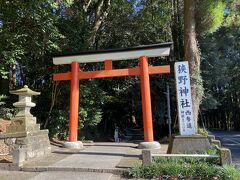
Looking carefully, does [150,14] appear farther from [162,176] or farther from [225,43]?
[162,176]

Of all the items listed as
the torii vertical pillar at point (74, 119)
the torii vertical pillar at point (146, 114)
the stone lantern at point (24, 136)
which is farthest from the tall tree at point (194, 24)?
the stone lantern at point (24, 136)

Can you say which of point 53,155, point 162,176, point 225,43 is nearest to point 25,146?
point 53,155

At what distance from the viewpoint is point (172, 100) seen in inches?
671

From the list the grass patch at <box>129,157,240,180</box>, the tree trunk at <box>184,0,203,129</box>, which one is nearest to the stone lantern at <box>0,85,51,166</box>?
the grass patch at <box>129,157,240,180</box>

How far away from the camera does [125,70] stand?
1005 centimetres

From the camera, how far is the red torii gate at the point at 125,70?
9.60m

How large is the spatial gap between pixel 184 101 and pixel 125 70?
284 centimetres

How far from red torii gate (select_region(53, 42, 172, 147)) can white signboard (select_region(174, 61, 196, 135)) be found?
59.8 inches

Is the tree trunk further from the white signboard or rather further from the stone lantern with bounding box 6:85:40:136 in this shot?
the stone lantern with bounding box 6:85:40:136

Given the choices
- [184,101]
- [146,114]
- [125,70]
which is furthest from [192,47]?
[184,101]

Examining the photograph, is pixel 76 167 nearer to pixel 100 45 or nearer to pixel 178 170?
pixel 178 170

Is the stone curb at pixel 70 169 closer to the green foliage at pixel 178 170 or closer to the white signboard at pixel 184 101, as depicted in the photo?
the green foliage at pixel 178 170

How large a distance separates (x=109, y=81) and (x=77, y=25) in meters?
4.83

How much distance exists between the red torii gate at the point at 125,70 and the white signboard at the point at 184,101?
4.98 feet
